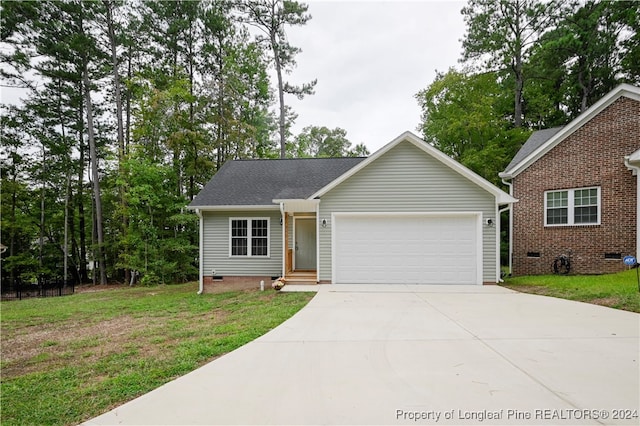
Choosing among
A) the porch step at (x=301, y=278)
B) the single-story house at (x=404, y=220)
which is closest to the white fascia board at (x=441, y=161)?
the single-story house at (x=404, y=220)

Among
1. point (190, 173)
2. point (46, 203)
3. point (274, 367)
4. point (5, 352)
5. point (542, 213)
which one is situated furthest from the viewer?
point (46, 203)

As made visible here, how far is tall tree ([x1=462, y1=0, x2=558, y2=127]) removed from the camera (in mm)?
18969

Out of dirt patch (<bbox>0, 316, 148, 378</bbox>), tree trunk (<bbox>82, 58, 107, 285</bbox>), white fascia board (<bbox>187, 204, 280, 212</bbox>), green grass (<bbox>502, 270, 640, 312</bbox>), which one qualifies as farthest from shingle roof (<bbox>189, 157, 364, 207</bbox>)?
tree trunk (<bbox>82, 58, 107, 285</bbox>)

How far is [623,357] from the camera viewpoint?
3.79 m

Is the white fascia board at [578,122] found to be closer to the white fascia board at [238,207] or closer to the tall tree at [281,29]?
the white fascia board at [238,207]

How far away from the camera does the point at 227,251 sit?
1123 cm

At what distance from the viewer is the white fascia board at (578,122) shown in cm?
1023

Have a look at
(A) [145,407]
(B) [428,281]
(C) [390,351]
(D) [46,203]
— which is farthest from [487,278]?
(D) [46,203]

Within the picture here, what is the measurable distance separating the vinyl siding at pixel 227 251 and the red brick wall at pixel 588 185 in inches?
380

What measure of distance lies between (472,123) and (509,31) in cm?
797

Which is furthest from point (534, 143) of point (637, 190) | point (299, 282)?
point (299, 282)

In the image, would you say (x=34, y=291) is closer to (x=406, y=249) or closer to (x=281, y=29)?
(x=406, y=249)

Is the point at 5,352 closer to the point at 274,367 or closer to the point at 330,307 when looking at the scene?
the point at 274,367

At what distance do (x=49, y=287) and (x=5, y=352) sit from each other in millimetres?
13786
